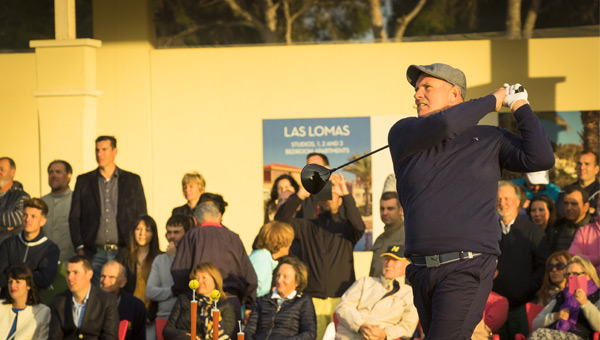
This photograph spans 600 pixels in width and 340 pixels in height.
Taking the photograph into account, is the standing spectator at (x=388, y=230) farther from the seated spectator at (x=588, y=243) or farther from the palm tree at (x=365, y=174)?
the palm tree at (x=365, y=174)

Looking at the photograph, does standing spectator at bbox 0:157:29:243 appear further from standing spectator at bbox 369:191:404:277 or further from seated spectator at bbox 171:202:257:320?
standing spectator at bbox 369:191:404:277

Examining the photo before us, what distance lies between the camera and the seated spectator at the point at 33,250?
8711 mm

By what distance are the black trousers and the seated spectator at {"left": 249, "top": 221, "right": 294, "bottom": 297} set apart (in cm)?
424

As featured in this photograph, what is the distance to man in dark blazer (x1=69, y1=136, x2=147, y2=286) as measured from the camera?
9203 mm

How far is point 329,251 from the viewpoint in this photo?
8461 millimetres

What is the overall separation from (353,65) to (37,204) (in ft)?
14.9

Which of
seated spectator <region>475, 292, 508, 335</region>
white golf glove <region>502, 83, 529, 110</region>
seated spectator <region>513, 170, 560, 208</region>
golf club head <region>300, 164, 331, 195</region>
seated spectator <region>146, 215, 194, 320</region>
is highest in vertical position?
white golf glove <region>502, 83, 529, 110</region>

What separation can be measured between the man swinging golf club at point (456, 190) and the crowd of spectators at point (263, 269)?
103 inches

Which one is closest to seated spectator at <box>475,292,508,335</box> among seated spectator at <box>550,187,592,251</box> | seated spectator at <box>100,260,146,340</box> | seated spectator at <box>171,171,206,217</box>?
seated spectator at <box>550,187,592,251</box>

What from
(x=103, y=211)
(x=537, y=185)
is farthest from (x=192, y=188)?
(x=537, y=185)

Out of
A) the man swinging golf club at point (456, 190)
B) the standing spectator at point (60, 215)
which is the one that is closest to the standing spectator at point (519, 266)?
the man swinging golf club at point (456, 190)

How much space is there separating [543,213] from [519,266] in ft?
3.49

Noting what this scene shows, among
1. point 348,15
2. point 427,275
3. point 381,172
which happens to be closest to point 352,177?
point 381,172

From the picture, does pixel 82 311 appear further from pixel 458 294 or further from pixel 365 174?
pixel 365 174
